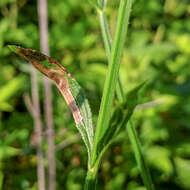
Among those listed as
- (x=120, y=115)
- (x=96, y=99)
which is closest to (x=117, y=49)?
(x=120, y=115)

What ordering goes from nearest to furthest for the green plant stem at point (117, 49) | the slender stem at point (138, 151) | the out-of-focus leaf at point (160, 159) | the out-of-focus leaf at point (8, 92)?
1. the green plant stem at point (117, 49)
2. the slender stem at point (138, 151)
3. the out-of-focus leaf at point (160, 159)
4. the out-of-focus leaf at point (8, 92)

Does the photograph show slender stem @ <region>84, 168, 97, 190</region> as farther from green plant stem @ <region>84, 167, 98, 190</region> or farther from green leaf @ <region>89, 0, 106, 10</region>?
green leaf @ <region>89, 0, 106, 10</region>

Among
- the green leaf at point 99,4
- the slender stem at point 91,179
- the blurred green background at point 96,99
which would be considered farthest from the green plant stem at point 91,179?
A: the blurred green background at point 96,99

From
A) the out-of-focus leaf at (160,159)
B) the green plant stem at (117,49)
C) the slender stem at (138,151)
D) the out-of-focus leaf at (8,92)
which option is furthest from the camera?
the out-of-focus leaf at (8,92)

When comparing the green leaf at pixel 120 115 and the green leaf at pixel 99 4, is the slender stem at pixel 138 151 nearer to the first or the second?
the green leaf at pixel 120 115

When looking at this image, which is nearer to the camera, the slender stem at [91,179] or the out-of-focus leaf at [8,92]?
the slender stem at [91,179]

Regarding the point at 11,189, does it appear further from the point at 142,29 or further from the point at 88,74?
the point at 142,29

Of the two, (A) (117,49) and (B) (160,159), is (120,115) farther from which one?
(B) (160,159)

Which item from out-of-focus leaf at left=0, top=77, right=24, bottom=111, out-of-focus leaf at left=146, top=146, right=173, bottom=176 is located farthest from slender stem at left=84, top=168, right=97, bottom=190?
out-of-focus leaf at left=0, top=77, right=24, bottom=111
